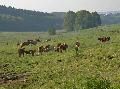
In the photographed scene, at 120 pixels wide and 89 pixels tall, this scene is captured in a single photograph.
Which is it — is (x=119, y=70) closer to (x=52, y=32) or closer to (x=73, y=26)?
(x=52, y=32)

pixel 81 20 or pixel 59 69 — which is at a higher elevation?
pixel 81 20

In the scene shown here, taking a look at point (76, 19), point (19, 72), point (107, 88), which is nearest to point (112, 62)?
point (19, 72)

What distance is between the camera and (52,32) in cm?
10688

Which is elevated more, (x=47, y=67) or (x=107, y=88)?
(x=107, y=88)

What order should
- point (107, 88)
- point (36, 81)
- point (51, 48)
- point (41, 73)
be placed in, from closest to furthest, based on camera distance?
1. point (107, 88)
2. point (36, 81)
3. point (41, 73)
4. point (51, 48)

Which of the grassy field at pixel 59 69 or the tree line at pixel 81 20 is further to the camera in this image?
the tree line at pixel 81 20

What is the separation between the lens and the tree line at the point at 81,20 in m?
124

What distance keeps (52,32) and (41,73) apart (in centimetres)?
7840

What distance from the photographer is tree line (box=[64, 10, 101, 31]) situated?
123938 millimetres

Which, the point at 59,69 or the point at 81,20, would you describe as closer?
the point at 59,69

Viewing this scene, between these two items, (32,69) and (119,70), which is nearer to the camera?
(119,70)

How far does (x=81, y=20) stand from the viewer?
123125 mm

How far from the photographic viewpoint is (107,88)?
1465 cm

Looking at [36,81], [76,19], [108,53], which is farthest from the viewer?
[76,19]
